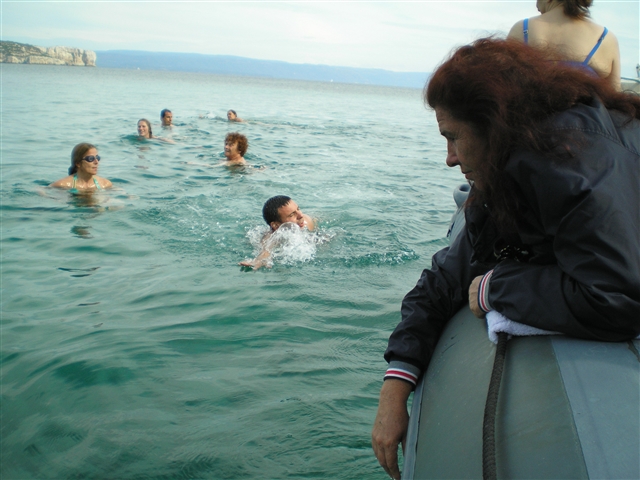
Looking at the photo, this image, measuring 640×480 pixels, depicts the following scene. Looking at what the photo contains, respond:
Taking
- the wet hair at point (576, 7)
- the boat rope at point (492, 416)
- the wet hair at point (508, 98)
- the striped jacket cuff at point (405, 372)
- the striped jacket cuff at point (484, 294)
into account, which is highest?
the wet hair at point (576, 7)

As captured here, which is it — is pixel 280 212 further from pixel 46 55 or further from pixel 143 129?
pixel 46 55

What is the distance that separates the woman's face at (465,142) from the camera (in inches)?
66.8

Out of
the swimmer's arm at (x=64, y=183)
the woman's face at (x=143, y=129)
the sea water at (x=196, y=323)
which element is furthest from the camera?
the woman's face at (x=143, y=129)

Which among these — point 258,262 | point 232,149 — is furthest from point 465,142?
point 232,149

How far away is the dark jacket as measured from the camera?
4.70 feet

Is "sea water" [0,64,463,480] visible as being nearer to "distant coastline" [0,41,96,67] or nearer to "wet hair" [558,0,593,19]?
"wet hair" [558,0,593,19]

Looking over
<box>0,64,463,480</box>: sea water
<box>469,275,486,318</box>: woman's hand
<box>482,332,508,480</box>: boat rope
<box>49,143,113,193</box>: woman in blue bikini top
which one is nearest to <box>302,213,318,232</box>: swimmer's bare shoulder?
<box>0,64,463,480</box>: sea water

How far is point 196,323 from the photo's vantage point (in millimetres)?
4422

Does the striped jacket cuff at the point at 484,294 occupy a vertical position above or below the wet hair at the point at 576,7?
below

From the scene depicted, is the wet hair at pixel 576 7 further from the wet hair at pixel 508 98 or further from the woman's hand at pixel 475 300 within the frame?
the woman's hand at pixel 475 300

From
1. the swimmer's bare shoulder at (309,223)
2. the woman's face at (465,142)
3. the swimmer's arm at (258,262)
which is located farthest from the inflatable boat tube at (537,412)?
the swimmer's bare shoulder at (309,223)

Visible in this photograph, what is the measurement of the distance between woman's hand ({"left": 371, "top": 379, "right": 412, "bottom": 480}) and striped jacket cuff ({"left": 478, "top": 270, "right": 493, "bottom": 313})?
428 millimetres

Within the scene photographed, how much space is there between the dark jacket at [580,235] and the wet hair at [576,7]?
166 cm

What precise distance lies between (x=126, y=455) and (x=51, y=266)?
10.8 feet
